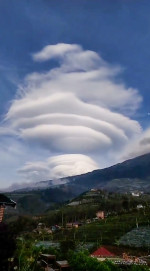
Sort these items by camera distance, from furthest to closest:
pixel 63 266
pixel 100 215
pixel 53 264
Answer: pixel 100 215
pixel 53 264
pixel 63 266

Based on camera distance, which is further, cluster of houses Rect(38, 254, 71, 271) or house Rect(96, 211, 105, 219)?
house Rect(96, 211, 105, 219)

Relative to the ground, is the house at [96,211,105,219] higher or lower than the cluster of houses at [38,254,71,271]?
higher

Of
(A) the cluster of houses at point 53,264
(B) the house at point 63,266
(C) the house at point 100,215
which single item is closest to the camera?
(A) the cluster of houses at point 53,264

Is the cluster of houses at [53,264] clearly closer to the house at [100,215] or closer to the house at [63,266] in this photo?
the house at [63,266]

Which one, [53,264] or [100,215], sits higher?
[100,215]

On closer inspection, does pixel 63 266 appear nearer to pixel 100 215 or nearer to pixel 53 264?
pixel 53 264

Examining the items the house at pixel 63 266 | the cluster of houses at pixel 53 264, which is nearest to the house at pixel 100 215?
the cluster of houses at pixel 53 264

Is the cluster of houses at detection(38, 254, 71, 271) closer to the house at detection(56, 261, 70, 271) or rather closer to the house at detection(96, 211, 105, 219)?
the house at detection(56, 261, 70, 271)

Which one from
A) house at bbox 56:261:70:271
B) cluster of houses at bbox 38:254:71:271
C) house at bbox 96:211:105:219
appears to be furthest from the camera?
house at bbox 96:211:105:219

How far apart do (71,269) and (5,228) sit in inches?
630

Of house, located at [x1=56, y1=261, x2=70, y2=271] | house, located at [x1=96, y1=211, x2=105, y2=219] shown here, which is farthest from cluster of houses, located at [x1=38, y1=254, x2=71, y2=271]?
house, located at [x1=96, y1=211, x2=105, y2=219]

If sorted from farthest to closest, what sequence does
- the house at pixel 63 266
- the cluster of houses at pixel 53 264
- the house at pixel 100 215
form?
1. the house at pixel 100 215
2. the house at pixel 63 266
3. the cluster of houses at pixel 53 264

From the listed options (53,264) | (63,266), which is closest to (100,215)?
(53,264)

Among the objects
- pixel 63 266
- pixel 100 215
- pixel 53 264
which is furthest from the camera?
pixel 100 215
